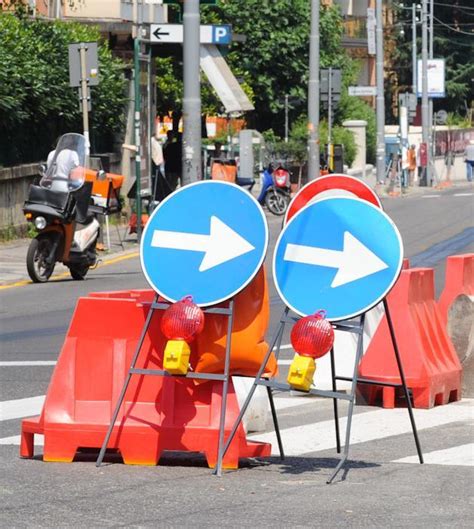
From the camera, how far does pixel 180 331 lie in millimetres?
7340

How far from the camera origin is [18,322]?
14.9 metres

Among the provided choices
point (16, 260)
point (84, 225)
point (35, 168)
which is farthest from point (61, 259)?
point (35, 168)

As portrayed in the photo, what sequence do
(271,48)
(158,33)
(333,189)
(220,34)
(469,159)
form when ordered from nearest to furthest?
(333,189) → (220,34) → (158,33) → (271,48) → (469,159)

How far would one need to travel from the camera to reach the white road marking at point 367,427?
845 centimetres

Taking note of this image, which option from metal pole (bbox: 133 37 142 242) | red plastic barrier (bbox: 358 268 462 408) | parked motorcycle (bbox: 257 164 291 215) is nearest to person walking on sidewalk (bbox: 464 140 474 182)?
parked motorcycle (bbox: 257 164 291 215)

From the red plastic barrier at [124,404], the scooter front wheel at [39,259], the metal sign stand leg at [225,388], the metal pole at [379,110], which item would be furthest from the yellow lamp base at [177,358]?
the metal pole at [379,110]

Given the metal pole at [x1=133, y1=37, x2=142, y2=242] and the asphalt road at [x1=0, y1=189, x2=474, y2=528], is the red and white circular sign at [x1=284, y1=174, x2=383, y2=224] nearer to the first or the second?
the asphalt road at [x1=0, y1=189, x2=474, y2=528]

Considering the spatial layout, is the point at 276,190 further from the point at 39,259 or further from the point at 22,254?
the point at 39,259

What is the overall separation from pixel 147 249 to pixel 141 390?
681 millimetres

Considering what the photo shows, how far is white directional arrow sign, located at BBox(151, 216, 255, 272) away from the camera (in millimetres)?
7531

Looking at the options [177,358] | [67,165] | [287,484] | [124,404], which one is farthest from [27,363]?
[67,165]

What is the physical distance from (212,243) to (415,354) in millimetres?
2615

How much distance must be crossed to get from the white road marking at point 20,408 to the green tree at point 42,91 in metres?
15.1

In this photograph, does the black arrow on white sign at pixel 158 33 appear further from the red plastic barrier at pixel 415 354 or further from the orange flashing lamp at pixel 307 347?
the orange flashing lamp at pixel 307 347
